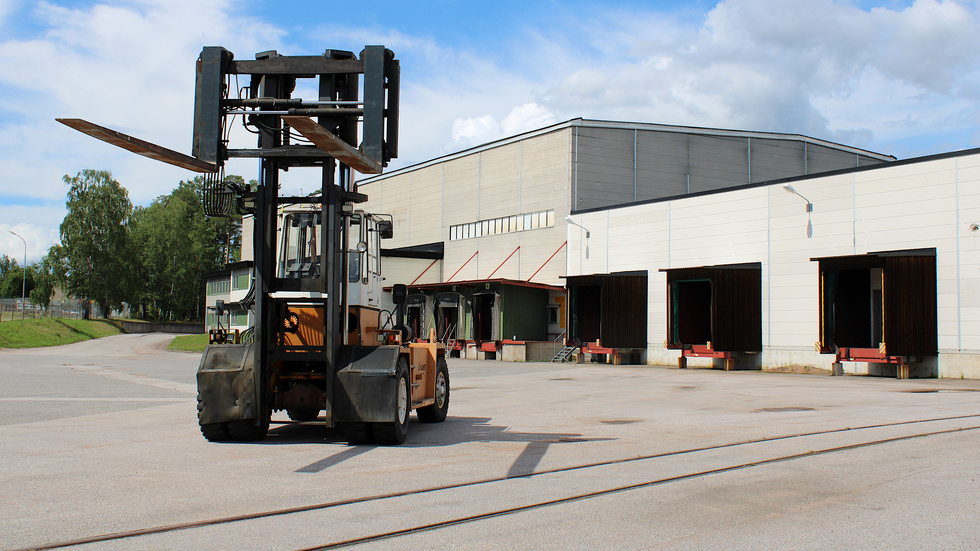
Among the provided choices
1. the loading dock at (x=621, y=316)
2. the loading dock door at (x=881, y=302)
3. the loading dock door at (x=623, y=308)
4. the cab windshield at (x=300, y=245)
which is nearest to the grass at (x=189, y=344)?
the loading dock at (x=621, y=316)

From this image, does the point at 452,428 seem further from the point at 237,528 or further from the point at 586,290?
the point at 586,290

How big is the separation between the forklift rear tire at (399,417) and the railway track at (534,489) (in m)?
2.38

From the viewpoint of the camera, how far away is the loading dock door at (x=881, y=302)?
25719 millimetres

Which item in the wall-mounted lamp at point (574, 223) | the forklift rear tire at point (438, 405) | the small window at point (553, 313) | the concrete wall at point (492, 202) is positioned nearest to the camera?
the forklift rear tire at point (438, 405)

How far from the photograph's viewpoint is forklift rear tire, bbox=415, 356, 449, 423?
13.1 m

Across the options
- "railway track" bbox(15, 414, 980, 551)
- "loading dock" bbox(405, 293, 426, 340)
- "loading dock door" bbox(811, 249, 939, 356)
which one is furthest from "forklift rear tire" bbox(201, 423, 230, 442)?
"loading dock" bbox(405, 293, 426, 340)

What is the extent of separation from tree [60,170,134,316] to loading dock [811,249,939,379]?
74848 millimetres

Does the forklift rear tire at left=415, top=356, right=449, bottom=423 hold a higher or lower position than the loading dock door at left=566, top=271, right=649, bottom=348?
lower

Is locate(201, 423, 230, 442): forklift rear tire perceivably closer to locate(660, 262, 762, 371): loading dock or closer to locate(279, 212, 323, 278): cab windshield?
locate(279, 212, 323, 278): cab windshield

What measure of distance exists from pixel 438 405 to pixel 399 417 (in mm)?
2776

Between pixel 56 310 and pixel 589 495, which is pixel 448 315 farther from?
pixel 56 310

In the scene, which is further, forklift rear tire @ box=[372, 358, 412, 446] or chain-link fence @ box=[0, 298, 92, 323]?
chain-link fence @ box=[0, 298, 92, 323]

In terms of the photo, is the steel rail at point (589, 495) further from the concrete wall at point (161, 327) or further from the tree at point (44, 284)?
the tree at point (44, 284)

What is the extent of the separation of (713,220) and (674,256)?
102 inches
